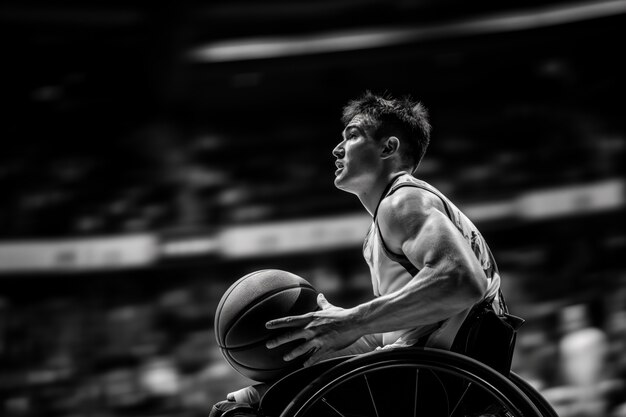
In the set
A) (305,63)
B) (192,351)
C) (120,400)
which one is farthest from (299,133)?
(120,400)

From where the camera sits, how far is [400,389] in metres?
1.94

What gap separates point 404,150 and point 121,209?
24.7ft

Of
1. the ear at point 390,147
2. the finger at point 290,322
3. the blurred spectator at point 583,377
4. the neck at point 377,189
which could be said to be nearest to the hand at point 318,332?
the finger at point 290,322

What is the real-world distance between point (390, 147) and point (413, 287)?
564 mm

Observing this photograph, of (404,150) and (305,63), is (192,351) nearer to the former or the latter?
(305,63)

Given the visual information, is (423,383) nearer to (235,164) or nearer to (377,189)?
(377,189)

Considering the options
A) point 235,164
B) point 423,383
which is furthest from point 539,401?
point 235,164

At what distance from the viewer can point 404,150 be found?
2.27m

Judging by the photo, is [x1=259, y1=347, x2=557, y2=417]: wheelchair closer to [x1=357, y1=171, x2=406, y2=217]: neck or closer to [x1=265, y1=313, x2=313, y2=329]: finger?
[x1=265, y1=313, x2=313, y2=329]: finger

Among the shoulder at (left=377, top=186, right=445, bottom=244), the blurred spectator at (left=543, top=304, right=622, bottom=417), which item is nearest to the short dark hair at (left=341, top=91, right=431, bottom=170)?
the shoulder at (left=377, top=186, right=445, bottom=244)

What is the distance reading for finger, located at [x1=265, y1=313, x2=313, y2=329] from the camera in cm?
194

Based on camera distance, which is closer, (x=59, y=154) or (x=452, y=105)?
(x=59, y=154)

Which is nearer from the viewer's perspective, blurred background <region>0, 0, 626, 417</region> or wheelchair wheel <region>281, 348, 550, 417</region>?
wheelchair wheel <region>281, 348, 550, 417</region>

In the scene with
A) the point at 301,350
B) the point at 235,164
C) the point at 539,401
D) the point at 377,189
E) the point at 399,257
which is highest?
the point at 235,164
